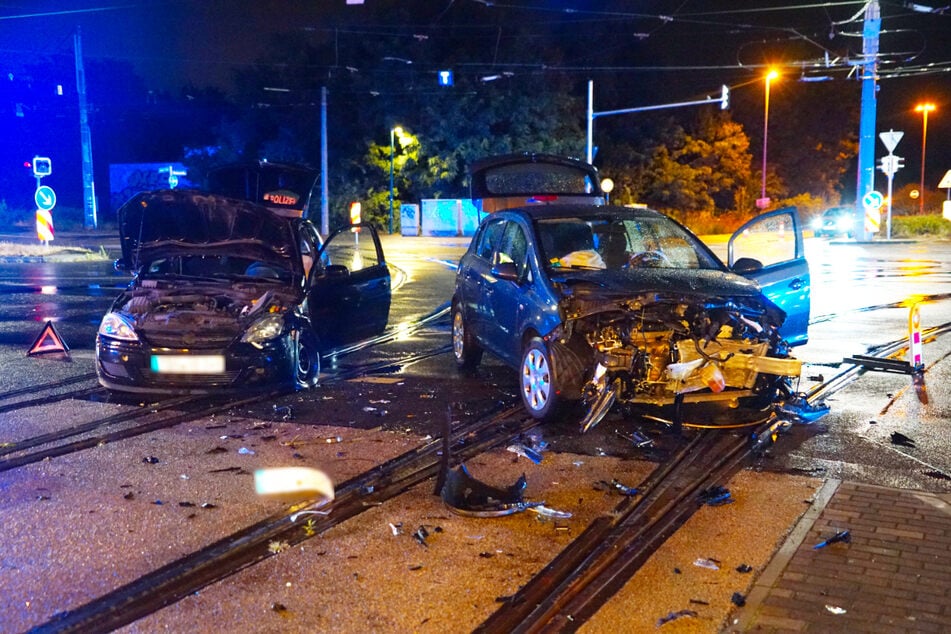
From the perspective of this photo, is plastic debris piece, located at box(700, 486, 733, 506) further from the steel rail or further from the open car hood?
the open car hood

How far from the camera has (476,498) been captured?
18.5 feet

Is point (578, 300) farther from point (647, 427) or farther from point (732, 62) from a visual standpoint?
point (732, 62)

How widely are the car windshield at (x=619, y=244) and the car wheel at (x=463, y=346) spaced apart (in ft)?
6.02

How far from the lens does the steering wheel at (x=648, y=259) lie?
839 cm

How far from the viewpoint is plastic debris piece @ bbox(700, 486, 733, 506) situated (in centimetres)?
576

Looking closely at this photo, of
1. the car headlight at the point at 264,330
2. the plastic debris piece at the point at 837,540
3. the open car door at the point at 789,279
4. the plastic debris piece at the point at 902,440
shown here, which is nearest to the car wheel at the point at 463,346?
the car headlight at the point at 264,330

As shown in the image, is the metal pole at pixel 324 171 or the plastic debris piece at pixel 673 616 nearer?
the plastic debris piece at pixel 673 616

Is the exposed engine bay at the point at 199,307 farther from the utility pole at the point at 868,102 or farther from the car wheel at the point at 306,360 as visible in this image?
the utility pole at the point at 868,102

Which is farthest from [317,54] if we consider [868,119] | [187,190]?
[187,190]

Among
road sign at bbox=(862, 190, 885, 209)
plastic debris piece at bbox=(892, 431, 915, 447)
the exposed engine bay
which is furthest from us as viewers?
road sign at bbox=(862, 190, 885, 209)

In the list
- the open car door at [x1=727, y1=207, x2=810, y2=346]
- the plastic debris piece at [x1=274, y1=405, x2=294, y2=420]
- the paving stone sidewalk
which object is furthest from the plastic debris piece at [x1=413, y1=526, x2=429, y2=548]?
the open car door at [x1=727, y1=207, x2=810, y2=346]

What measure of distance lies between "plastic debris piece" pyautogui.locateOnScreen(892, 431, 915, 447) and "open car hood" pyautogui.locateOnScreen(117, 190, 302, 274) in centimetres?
560

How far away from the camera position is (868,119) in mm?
36594

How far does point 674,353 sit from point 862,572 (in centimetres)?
275
